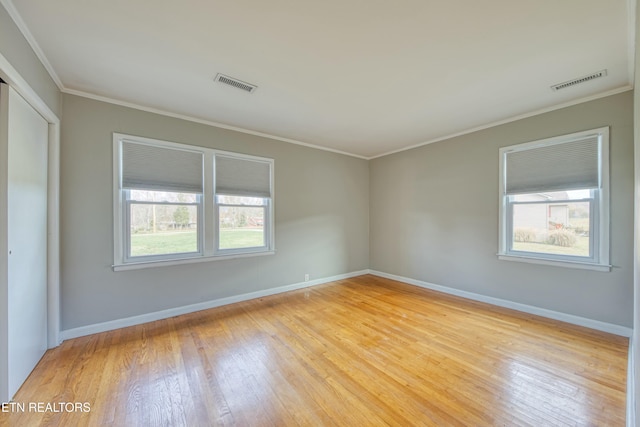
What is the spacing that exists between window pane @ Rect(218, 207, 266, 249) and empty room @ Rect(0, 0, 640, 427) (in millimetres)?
35

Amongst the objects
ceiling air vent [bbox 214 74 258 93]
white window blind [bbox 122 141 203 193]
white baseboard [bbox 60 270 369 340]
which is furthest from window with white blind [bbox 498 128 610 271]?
white window blind [bbox 122 141 203 193]

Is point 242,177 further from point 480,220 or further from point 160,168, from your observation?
point 480,220

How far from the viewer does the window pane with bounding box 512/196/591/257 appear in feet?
9.93

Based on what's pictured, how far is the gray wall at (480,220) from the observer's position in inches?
108

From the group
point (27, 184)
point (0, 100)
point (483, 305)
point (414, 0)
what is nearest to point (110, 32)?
point (0, 100)

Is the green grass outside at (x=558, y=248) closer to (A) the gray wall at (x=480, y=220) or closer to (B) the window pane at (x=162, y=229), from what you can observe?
(A) the gray wall at (x=480, y=220)

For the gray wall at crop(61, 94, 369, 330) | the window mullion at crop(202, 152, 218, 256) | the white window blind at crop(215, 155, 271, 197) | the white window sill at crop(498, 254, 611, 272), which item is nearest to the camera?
the gray wall at crop(61, 94, 369, 330)

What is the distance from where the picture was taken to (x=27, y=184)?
6.74 ft

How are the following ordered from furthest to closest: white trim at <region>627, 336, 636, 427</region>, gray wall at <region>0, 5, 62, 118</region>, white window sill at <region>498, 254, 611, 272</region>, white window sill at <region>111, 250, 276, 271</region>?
1. white window sill at <region>111, 250, 276, 271</region>
2. white window sill at <region>498, 254, 611, 272</region>
3. gray wall at <region>0, 5, 62, 118</region>
4. white trim at <region>627, 336, 636, 427</region>

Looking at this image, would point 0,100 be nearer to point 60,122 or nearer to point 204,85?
point 60,122

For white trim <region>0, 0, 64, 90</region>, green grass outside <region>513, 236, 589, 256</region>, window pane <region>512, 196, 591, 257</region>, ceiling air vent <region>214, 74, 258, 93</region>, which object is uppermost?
ceiling air vent <region>214, 74, 258, 93</region>

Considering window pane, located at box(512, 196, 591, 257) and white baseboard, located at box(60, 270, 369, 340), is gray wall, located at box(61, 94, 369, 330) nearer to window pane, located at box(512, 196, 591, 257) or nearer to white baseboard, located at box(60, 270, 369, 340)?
white baseboard, located at box(60, 270, 369, 340)

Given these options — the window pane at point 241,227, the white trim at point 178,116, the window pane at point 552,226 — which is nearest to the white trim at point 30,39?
the white trim at point 178,116

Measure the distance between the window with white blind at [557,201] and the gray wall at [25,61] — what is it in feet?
16.9
